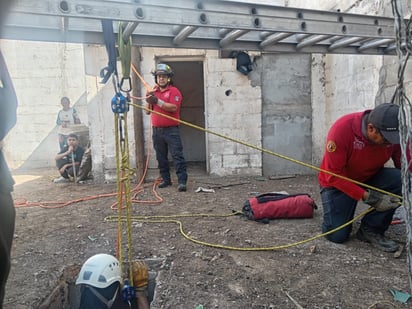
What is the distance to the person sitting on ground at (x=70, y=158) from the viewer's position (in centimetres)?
564

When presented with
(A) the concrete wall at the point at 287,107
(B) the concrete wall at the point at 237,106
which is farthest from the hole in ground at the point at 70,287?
(A) the concrete wall at the point at 287,107

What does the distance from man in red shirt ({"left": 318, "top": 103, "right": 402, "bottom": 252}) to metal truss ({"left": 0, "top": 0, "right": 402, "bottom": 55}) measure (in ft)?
2.35

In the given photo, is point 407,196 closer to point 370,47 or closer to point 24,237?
point 370,47

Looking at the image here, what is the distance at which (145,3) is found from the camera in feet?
5.85

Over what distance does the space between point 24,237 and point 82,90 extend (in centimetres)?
573

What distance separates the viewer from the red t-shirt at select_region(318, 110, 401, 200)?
7.98 ft

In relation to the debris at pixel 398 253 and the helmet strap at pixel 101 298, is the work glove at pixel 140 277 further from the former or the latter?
the debris at pixel 398 253

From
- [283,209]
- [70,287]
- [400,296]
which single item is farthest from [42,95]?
[400,296]

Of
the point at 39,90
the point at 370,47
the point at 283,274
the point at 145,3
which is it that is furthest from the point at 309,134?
the point at 39,90

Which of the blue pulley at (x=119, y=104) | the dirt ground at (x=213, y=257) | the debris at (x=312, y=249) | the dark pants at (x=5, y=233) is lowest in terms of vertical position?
the dirt ground at (x=213, y=257)

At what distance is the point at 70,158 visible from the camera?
224 inches

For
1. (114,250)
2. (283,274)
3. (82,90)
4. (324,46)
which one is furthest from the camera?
(82,90)

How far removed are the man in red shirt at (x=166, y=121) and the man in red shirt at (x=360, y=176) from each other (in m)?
2.31

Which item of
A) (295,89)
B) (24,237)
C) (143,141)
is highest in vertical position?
(295,89)
